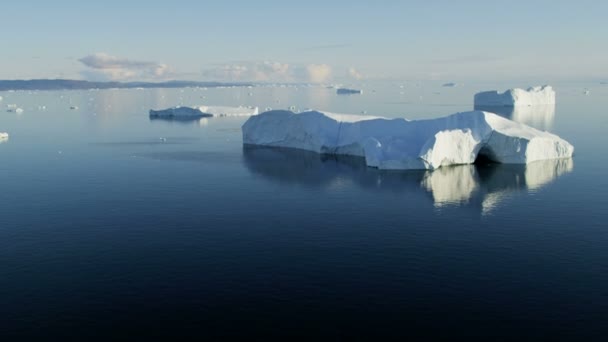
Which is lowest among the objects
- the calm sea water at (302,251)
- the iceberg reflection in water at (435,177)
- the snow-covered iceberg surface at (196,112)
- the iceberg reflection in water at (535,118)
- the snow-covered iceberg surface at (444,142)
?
the calm sea water at (302,251)

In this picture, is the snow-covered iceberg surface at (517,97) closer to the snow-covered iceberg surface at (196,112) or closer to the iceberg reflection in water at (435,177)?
the snow-covered iceberg surface at (196,112)

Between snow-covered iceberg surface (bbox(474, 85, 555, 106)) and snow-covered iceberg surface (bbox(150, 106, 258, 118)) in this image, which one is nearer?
snow-covered iceberg surface (bbox(150, 106, 258, 118))

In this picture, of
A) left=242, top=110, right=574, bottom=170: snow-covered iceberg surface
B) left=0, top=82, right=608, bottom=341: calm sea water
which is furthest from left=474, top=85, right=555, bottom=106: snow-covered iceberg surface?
left=0, top=82, right=608, bottom=341: calm sea water

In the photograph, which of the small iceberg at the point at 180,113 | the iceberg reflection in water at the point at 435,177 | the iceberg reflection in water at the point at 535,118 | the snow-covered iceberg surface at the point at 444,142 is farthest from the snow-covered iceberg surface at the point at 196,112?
the snow-covered iceberg surface at the point at 444,142

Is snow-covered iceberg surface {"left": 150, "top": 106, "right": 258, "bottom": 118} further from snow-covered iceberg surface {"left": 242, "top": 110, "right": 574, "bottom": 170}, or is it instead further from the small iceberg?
snow-covered iceberg surface {"left": 242, "top": 110, "right": 574, "bottom": 170}

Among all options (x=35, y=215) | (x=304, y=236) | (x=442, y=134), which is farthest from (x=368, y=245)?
(x=442, y=134)

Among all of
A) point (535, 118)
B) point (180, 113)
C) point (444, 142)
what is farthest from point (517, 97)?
point (444, 142)

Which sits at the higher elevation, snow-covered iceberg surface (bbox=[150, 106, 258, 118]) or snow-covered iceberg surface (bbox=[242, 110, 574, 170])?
snow-covered iceberg surface (bbox=[150, 106, 258, 118])
